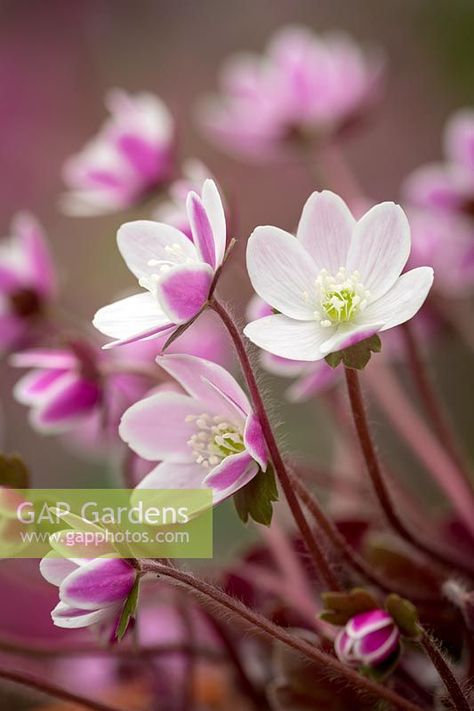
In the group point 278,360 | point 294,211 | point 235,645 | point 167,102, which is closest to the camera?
point 278,360

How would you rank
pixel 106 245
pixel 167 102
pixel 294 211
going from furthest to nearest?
pixel 167 102 < pixel 294 211 < pixel 106 245

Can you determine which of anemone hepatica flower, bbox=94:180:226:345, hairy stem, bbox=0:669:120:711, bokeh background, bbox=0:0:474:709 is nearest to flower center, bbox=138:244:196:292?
anemone hepatica flower, bbox=94:180:226:345

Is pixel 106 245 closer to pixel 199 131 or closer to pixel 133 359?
pixel 199 131

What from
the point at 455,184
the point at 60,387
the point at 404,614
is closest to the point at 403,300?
the point at 404,614

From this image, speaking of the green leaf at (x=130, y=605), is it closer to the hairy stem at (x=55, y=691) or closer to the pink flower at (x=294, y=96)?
the hairy stem at (x=55, y=691)

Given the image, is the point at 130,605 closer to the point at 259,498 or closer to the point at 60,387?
the point at 259,498

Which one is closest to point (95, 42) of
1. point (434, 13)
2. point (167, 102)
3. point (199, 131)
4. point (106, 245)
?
point (167, 102)

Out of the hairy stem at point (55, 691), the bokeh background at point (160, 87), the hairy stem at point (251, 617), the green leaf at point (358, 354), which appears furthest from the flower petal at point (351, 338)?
the bokeh background at point (160, 87)

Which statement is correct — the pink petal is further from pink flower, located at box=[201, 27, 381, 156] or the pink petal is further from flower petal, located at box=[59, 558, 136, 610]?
pink flower, located at box=[201, 27, 381, 156]
